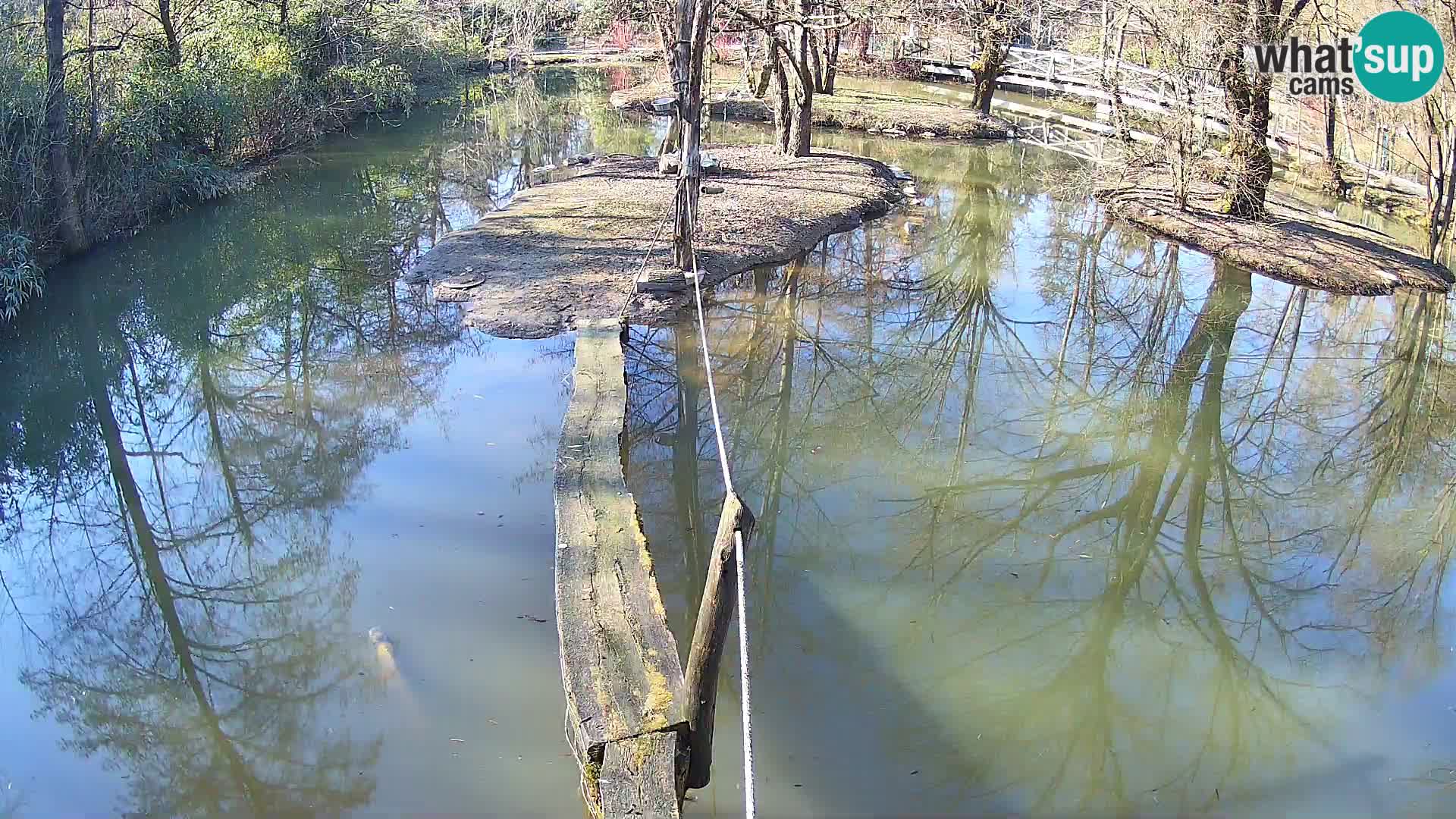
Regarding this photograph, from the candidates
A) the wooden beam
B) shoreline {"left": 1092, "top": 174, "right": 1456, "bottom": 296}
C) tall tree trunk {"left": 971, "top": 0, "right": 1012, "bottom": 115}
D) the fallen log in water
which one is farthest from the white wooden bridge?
the fallen log in water

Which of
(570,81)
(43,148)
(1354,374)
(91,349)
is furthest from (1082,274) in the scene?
(570,81)

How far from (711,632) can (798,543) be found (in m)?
2.35

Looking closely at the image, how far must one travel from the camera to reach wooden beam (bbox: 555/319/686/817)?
371 cm

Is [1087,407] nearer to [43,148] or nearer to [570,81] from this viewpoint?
[43,148]

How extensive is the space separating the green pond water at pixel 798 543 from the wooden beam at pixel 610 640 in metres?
0.46

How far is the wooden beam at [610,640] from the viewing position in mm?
3709

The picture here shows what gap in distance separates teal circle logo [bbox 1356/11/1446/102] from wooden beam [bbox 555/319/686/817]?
→ 1123 cm

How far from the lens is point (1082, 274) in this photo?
12.2m

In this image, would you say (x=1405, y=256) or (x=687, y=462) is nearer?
(x=687, y=462)

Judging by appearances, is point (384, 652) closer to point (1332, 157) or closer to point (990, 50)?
point (1332, 157)

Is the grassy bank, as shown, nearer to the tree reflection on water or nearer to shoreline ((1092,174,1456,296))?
the tree reflection on water

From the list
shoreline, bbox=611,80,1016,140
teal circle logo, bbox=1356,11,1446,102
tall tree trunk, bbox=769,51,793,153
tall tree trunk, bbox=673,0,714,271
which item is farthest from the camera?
shoreline, bbox=611,80,1016,140

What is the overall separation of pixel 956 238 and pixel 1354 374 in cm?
538

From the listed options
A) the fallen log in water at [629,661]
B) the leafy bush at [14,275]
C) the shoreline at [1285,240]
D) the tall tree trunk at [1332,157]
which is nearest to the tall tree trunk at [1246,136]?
the shoreline at [1285,240]
